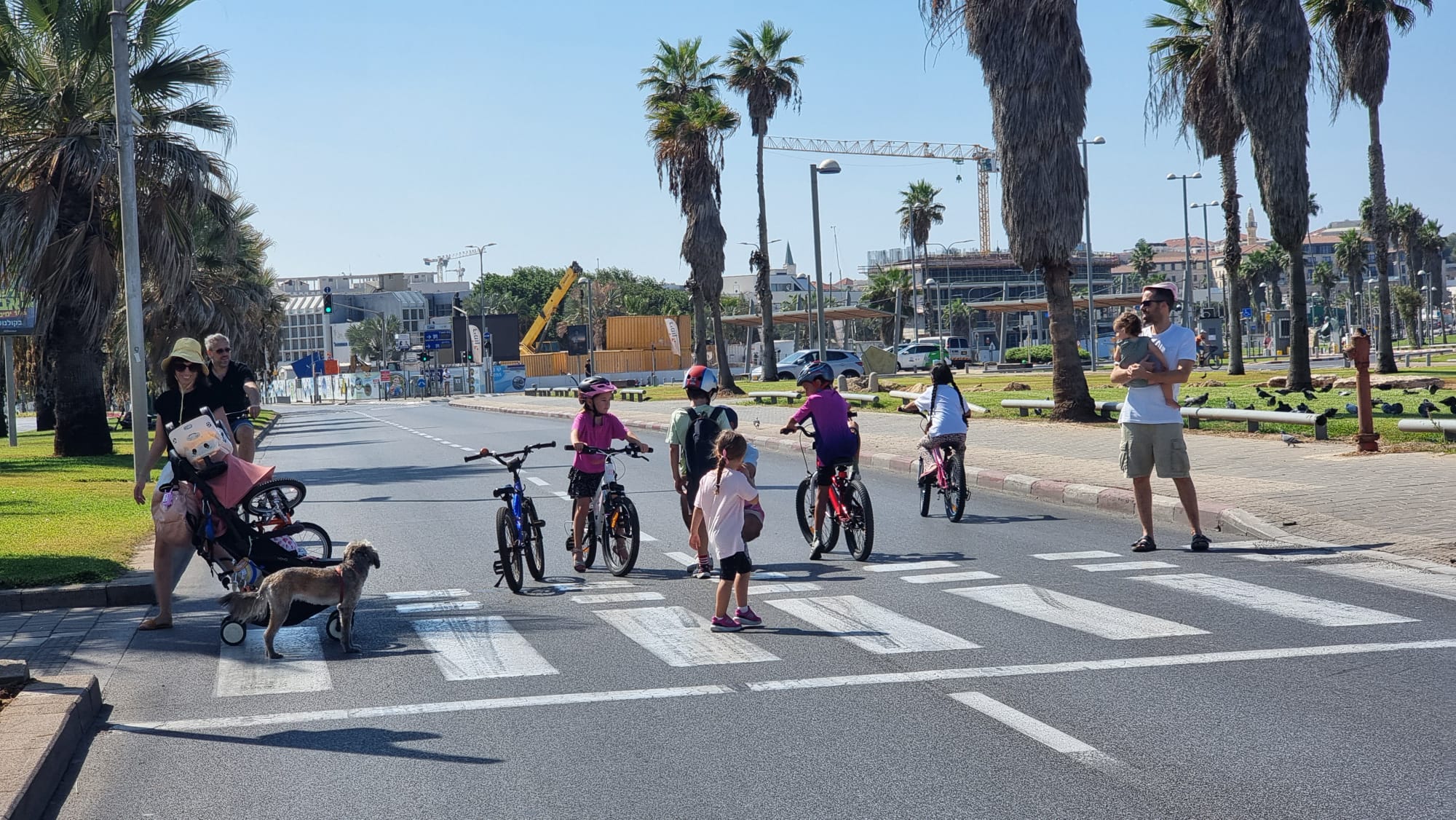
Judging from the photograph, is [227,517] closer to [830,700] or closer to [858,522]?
[830,700]

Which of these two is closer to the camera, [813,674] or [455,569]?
[813,674]

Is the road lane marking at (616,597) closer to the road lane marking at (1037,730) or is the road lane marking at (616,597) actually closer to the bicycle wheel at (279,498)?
the bicycle wheel at (279,498)

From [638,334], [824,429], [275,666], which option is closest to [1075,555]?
[824,429]

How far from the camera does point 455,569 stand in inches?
437

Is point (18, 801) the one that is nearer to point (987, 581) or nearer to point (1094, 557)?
point (987, 581)

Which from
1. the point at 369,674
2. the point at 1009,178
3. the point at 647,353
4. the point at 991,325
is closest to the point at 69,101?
the point at 1009,178

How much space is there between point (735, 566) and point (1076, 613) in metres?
2.07

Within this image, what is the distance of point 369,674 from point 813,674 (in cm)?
229

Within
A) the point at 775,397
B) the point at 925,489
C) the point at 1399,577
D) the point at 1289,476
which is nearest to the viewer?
the point at 1399,577

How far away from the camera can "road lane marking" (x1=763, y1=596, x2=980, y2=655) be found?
7512 mm

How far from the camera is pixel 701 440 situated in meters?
10.2

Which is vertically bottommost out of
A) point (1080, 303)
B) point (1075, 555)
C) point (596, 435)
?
point (1075, 555)

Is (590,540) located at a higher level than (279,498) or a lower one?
lower

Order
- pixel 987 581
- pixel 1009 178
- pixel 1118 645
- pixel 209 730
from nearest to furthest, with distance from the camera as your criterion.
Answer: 1. pixel 209 730
2. pixel 1118 645
3. pixel 987 581
4. pixel 1009 178
